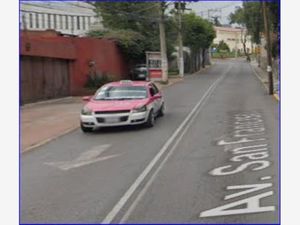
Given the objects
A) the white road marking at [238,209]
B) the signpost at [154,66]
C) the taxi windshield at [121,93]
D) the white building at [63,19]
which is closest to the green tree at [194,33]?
the white building at [63,19]

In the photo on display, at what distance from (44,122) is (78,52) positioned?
16.7 metres

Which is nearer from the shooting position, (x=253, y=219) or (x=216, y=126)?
(x=253, y=219)

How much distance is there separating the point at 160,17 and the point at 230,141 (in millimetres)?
32604

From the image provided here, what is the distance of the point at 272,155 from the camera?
35.8 ft

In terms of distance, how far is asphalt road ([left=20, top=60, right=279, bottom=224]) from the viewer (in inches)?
278

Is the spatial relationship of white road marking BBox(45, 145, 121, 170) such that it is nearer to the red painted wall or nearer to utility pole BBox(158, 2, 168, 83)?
the red painted wall

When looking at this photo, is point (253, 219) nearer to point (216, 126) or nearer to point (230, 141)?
point (230, 141)

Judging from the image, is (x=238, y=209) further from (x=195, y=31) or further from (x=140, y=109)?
(x=195, y=31)

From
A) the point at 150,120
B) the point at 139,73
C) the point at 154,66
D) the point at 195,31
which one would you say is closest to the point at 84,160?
the point at 150,120

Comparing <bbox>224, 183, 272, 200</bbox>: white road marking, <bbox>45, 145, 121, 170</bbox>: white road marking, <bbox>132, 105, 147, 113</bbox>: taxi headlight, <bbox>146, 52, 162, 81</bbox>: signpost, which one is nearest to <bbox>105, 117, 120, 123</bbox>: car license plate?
<bbox>132, 105, 147, 113</bbox>: taxi headlight

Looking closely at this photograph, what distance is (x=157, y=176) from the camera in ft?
30.6

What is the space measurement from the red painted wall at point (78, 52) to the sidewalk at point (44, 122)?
3111 millimetres

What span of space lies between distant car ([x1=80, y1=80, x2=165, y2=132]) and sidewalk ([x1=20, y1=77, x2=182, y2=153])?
1083 millimetres

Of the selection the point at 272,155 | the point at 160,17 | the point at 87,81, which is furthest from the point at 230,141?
the point at 160,17
